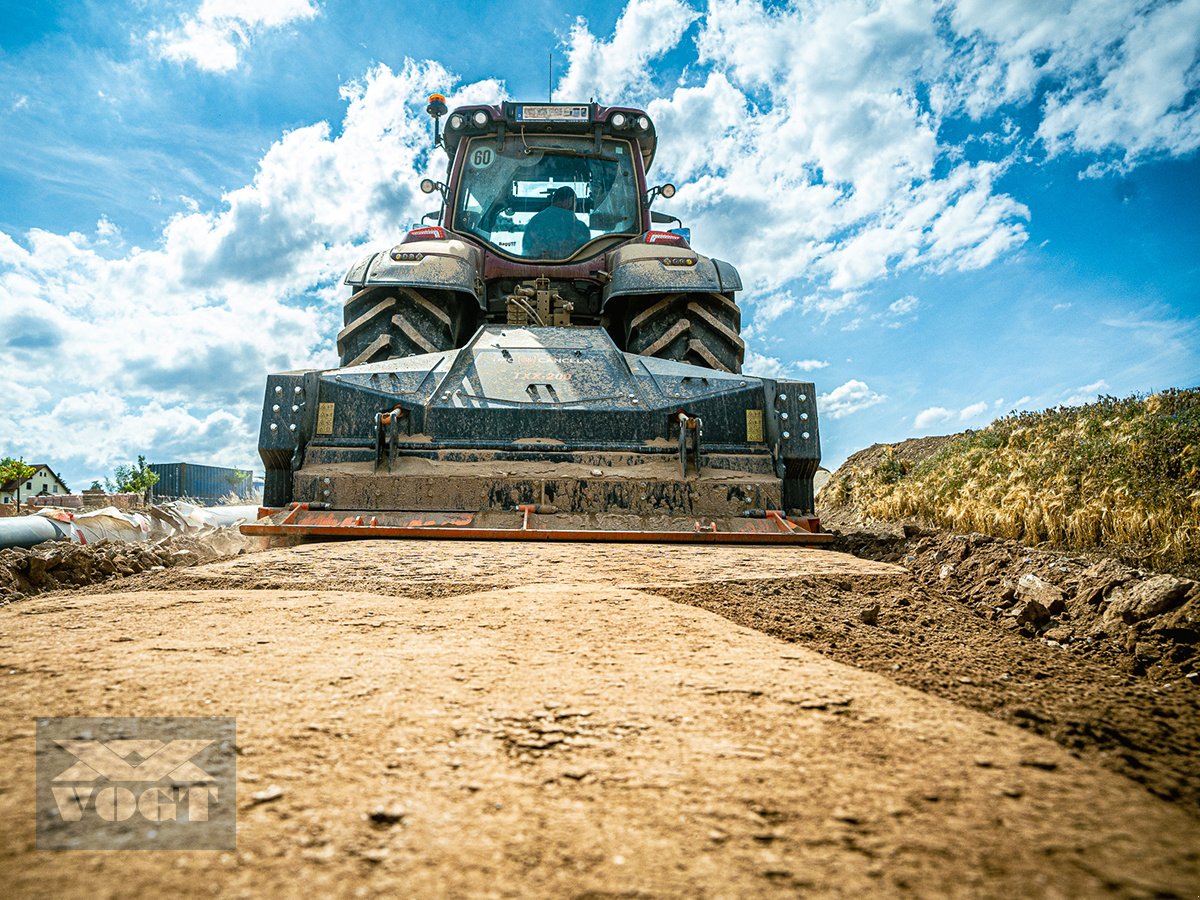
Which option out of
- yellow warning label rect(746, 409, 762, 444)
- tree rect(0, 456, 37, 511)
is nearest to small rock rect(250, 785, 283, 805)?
yellow warning label rect(746, 409, 762, 444)

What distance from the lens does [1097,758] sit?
4.28 ft

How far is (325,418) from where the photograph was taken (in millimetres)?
4371

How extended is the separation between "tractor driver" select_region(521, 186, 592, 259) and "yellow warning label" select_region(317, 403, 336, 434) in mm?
2775

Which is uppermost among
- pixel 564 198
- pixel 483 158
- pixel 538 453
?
pixel 483 158

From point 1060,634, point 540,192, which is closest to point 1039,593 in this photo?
point 1060,634

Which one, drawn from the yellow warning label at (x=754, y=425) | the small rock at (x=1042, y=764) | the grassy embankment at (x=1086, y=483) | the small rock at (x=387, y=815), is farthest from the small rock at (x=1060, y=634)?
the grassy embankment at (x=1086, y=483)

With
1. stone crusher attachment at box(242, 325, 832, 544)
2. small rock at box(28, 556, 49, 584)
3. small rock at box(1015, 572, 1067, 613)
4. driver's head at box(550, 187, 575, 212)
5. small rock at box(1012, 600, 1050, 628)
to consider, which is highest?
driver's head at box(550, 187, 575, 212)

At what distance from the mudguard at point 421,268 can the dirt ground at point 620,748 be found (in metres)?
3.44

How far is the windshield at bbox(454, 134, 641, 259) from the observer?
6652 mm

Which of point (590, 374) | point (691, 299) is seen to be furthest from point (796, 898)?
point (691, 299)

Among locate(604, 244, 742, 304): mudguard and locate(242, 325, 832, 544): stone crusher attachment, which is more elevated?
locate(604, 244, 742, 304): mudguard

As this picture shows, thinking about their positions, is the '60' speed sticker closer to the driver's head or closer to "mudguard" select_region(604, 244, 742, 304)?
the driver's head

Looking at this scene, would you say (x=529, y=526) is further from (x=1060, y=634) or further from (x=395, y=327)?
(x=395, y=327)

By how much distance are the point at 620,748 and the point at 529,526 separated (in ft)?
8.58
